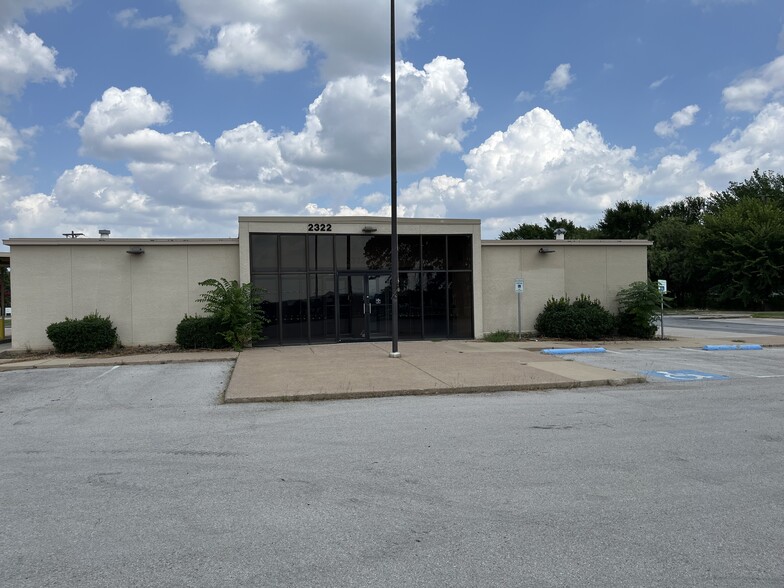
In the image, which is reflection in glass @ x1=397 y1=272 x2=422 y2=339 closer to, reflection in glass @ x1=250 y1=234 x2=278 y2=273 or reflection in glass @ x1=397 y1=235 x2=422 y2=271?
reflection in glass @ x1=397 y1=235 x2=422 y2=271

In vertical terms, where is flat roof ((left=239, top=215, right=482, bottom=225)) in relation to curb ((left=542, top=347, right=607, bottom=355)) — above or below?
above

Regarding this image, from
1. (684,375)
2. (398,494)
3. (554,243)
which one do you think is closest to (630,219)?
(554,243)

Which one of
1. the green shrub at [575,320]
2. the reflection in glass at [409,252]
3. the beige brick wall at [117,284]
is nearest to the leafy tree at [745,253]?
the green shrub at [575,320]

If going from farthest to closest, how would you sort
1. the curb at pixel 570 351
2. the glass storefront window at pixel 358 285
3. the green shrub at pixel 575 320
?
1. the green shrub at pixel 575 320
2. the glass storefront window at pixel 358 285
3. the curb at pixel 570 351

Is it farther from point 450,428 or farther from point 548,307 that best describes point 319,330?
point 450,428

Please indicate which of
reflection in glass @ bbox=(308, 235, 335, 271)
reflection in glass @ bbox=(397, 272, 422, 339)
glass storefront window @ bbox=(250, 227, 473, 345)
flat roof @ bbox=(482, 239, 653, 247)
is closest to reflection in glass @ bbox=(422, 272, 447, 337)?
glass storefront window @ bbox=(250, 227, 473, 345)

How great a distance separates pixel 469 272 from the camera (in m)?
20.3

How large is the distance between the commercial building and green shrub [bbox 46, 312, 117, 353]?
91cm

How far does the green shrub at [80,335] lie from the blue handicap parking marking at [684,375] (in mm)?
14880

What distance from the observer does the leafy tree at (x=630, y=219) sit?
61.0 m

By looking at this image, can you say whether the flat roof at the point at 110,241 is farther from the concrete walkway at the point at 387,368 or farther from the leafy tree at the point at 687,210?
the leafy tree at the point at 687,210

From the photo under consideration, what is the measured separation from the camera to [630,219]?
6138 cm

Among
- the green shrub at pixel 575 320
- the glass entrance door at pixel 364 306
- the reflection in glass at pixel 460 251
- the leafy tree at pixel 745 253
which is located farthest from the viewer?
the leafy tree at pixel 745 253

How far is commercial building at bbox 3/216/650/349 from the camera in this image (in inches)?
685
